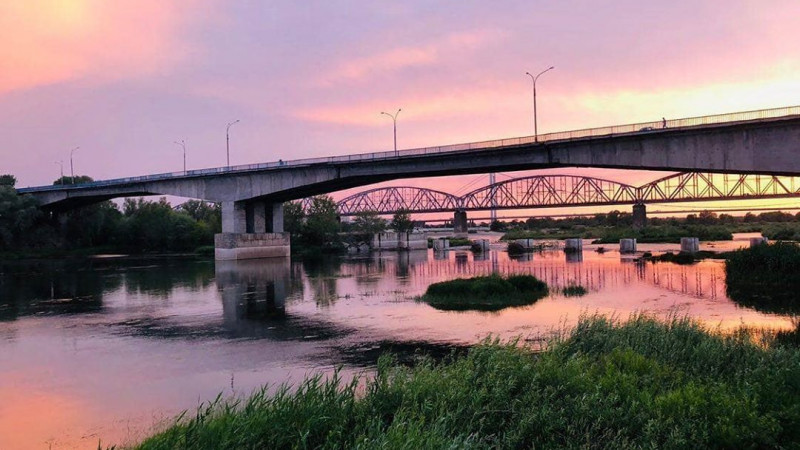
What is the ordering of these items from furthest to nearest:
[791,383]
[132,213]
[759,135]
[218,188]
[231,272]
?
[132,213]
[218,188]
[231,272]
[759,135]
[791,383]

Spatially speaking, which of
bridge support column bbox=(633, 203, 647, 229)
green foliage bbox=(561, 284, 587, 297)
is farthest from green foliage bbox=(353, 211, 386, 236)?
green foliage bbox=(561, 284, 587, 297)

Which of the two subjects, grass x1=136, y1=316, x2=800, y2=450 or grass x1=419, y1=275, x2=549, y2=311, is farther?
grass x1=419, y1=275, x2=549, y2=311

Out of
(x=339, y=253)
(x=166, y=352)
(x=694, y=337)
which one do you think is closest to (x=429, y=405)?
(x=694, y=337)

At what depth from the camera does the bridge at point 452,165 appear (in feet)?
145

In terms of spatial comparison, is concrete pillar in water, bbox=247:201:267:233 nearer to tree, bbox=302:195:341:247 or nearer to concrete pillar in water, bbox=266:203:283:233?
concrete pillar in water, bbox=266:203:283:233

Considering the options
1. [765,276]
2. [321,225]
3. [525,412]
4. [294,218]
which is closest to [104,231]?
[294,218]

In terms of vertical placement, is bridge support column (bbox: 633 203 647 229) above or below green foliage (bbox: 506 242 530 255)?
above

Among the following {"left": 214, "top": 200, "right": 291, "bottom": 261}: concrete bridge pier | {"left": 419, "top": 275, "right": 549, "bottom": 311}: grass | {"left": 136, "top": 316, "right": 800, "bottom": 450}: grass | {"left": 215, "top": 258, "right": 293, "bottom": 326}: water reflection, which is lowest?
{"left": 215, "top": 258, "right": 293, "bottom": 326}: water reflection

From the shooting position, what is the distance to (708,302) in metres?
29.7

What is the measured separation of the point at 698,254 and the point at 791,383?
2461 inches

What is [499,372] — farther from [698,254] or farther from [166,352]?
[698,254]

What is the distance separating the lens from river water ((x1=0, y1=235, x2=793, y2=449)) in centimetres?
1446

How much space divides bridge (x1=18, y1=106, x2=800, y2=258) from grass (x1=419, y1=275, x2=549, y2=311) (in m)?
21.2

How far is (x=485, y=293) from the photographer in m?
32.9
